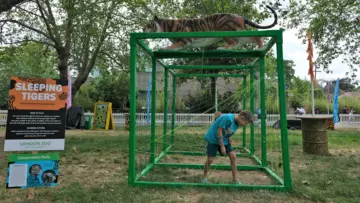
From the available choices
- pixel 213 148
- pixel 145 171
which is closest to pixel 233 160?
pixel 213 148

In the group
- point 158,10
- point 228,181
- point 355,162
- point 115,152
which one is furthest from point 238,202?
point 158,10

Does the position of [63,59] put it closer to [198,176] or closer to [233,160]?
[198,176]

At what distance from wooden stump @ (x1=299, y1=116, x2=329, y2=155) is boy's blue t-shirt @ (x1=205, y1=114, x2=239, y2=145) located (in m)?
4.27

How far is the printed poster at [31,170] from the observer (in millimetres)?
3705

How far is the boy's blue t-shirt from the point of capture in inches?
174

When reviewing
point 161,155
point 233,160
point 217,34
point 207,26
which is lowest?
point 161,155

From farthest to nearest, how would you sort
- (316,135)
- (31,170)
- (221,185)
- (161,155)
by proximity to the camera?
(316,135) < (161,155) < (221,185) < (31,170)

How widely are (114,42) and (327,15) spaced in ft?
30.9

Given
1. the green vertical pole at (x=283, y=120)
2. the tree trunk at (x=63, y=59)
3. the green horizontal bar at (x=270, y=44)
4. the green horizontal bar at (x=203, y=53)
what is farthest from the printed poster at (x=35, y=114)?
the tree trunk at (x=63, y=59)

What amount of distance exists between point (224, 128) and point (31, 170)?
2880mm

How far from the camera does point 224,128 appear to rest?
14.5 feet

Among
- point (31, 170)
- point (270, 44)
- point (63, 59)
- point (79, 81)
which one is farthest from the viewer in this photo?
point (79, 81)

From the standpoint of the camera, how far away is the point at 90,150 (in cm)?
816

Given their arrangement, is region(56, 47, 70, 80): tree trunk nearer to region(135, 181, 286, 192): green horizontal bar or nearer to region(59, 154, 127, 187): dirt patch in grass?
region(59, 154, 127, 187): dirt patch in grass
